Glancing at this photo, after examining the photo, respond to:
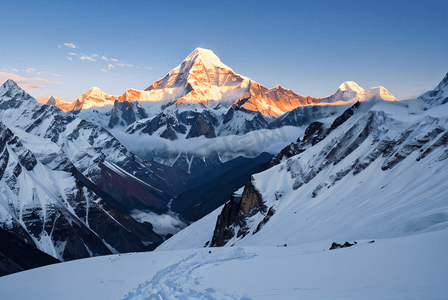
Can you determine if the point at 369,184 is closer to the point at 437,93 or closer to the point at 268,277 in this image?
the point at 268,277

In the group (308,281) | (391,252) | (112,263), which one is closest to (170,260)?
(112,263)

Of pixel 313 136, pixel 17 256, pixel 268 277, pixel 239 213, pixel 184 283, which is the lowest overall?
pixel 17 256

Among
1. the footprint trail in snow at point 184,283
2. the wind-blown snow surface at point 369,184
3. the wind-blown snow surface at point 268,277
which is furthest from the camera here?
the wind-blown snow surface at point 369,184

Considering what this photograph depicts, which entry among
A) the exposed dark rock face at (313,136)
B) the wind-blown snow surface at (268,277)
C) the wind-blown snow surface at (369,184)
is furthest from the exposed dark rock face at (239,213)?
the wind-blown snow surface at (268,277)

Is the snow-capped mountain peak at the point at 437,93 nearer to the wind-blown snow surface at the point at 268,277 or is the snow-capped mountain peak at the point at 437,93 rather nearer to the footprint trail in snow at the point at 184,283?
the wind-blown snow surface at the point at 268,277

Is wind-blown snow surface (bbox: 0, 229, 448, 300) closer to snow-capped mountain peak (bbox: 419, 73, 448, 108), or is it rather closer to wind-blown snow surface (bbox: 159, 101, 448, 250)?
wind-blown snow surface (bbox: 159, 101, 448, 250)

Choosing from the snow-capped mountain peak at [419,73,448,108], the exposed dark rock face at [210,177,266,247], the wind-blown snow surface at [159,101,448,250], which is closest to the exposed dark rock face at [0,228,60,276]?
the exposed dark rock face at [210,177,266,247]

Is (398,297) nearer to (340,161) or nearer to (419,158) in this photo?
(419,158)

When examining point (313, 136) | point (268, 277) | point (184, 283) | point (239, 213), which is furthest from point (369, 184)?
point (313, 136)

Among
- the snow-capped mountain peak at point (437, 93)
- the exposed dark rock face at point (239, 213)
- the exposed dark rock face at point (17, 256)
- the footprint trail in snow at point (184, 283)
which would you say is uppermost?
the snow-capped mountain peak at point (437, 93)
